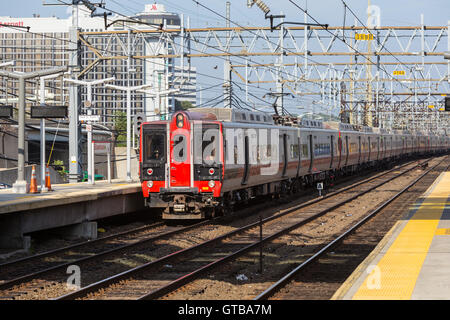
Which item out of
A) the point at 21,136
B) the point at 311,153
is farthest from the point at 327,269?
the point at 311,153

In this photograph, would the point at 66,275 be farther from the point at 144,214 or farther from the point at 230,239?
the point at 144,214

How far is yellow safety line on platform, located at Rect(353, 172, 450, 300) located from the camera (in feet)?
31.7

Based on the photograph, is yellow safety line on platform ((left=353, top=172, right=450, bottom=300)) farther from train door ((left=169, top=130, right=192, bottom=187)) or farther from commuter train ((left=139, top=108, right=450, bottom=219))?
train door ((left=169, top=130, right=192, bottom=187))

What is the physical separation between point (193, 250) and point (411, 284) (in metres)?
5.94

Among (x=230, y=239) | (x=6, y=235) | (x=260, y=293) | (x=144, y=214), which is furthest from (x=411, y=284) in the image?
(x=144, y=214)

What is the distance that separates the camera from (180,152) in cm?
1947

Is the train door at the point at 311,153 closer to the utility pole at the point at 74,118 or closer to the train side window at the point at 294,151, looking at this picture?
the train side window at the point at 294,151

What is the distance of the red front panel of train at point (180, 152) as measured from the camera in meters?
19.3

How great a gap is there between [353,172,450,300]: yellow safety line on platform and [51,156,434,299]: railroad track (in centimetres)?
298

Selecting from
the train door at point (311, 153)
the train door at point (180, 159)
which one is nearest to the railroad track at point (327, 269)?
the train door at point (180, 159)

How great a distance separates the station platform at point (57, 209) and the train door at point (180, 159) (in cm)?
157

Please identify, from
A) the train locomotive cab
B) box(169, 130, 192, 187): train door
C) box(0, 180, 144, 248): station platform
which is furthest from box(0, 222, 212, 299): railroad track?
box(169, 130, 192, 187): train door

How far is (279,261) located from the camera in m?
14.3

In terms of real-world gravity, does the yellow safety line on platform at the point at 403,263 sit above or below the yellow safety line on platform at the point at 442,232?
below
